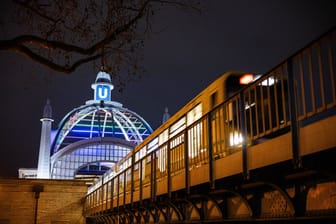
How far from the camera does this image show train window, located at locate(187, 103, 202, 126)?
41.4ft

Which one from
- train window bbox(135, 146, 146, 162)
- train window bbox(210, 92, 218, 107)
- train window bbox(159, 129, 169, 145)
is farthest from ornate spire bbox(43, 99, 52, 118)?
train window bbox(210, 92, 218, 107)

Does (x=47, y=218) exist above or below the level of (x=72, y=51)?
below

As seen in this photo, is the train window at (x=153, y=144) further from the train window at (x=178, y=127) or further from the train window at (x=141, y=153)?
the train window at (x=178, y=127)

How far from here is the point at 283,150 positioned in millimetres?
5367

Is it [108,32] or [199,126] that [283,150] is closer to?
[199,126]

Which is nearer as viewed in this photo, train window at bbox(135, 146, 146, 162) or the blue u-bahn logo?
train window at bbox(135, 146, 146, 162)

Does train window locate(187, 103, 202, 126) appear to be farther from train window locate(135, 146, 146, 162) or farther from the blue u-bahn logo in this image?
the blue u-bahn logo

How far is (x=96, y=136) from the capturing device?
7338cm

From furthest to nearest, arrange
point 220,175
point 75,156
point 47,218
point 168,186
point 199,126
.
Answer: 1. point 75,156
2. point 47,218
3. point 168,186
4. point 199,126
5. point 220,175

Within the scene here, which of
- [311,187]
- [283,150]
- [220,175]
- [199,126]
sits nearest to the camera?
[283,150]

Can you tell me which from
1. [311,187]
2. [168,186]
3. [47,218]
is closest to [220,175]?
[311,187]

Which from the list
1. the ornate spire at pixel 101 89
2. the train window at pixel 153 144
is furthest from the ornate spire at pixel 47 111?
the train window at pixel 153 144

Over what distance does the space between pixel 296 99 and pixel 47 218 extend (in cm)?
3306

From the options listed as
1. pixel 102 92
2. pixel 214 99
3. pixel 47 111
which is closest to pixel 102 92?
pixel 102 92
